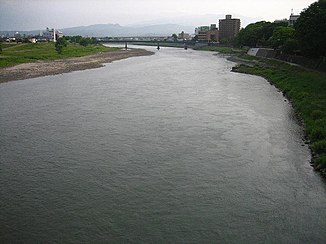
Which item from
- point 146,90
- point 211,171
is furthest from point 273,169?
point 146,90

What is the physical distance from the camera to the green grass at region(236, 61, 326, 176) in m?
10.1

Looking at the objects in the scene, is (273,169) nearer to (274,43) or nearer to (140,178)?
(140,178)

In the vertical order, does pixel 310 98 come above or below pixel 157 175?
above

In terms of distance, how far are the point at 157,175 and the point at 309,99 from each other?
1000 cm

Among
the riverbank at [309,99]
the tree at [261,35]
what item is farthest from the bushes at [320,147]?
the tree at [261,35]

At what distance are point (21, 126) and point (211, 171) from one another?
805 cm

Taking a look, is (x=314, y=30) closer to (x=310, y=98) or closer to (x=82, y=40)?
(x=310, y=98)

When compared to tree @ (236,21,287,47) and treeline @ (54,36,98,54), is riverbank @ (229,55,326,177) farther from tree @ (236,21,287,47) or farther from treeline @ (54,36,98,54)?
treeline @ (54,36,98,54)

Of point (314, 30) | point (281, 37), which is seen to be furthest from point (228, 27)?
point (314, 30)

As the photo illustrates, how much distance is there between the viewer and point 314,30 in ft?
75.5

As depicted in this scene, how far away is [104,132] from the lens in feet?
41.2

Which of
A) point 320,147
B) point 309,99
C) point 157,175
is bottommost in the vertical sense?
point 157,175

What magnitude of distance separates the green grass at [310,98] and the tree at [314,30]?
1.66 meters

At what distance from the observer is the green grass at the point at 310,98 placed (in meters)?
10.1
